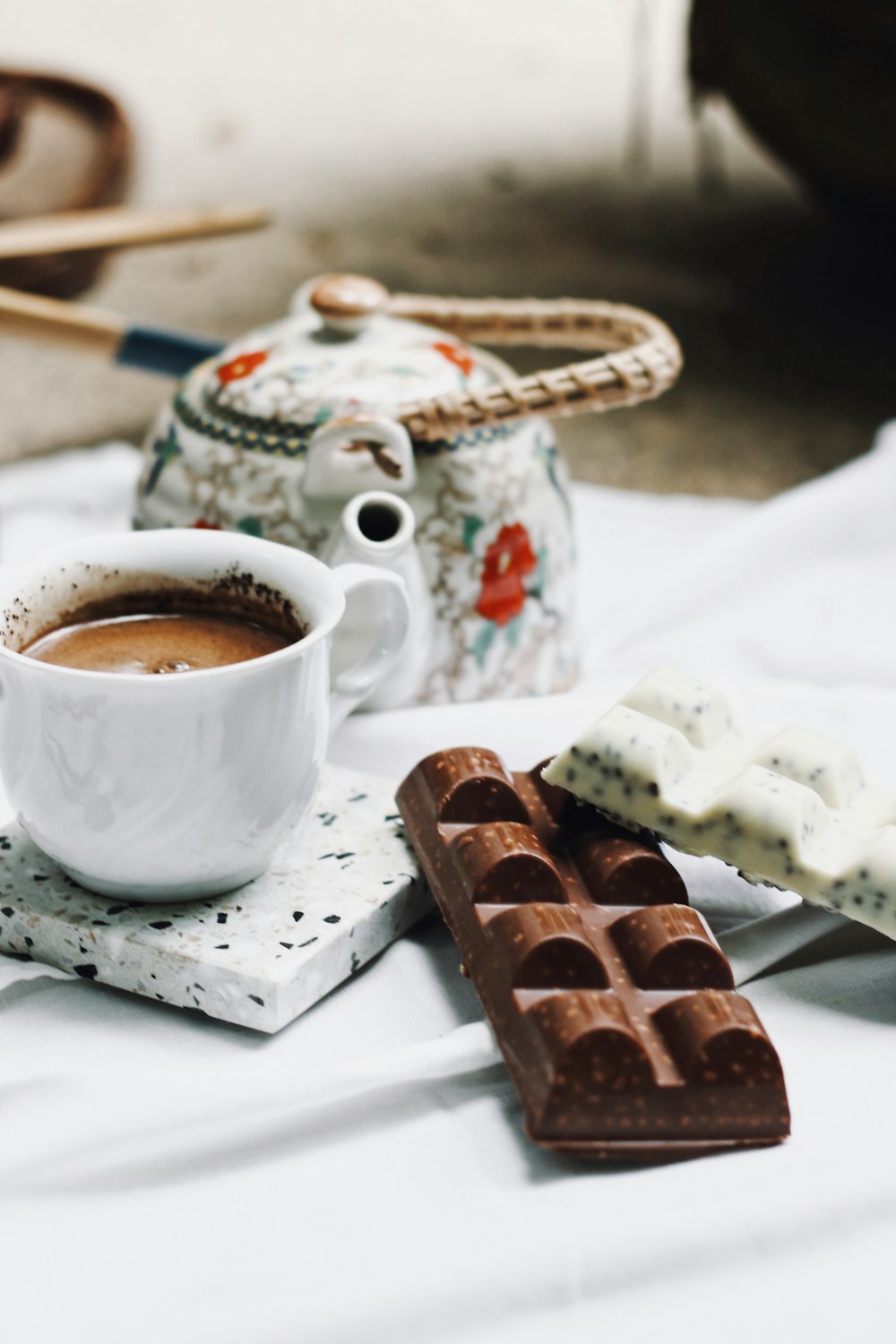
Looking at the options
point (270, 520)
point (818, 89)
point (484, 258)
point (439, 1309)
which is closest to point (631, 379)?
point (270, 520)

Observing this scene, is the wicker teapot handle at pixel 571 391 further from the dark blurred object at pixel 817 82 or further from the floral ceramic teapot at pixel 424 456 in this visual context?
the dark blurred object at pixel 817 82

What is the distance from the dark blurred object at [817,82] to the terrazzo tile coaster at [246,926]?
1.38 metres

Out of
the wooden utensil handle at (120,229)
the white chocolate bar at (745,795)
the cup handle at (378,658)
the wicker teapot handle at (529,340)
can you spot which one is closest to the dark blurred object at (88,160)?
the wooden utensil handle at (120,229)

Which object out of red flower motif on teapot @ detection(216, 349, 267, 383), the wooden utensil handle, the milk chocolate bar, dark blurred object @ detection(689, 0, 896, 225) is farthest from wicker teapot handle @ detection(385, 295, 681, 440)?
dark blurred object @ detection(689, 0, 896, 225)

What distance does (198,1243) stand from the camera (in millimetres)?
510

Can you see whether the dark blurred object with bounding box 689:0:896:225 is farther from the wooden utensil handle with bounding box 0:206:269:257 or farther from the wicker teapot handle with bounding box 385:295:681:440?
the wicker teapot handle with bounding box 385:295:681:440

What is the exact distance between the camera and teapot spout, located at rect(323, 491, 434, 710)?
77 centimetres

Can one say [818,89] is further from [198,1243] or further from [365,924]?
[198,1243]

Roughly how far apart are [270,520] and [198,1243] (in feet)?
1.43

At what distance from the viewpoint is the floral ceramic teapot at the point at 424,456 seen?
2.63 ft

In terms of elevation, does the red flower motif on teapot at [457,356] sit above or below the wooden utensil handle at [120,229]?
above

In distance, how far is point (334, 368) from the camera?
858 mm

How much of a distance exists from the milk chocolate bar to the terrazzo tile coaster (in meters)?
0.04

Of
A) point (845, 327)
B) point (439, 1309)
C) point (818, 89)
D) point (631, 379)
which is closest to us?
point (439, 1309)
